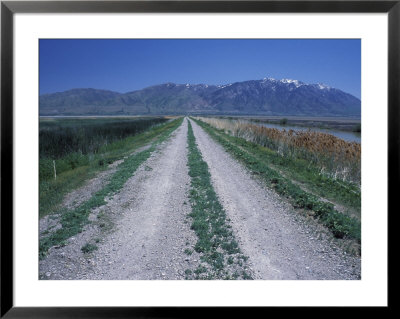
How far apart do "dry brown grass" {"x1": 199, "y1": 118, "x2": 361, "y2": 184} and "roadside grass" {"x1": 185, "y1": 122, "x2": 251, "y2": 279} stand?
6.96 ft

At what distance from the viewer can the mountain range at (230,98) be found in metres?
4.21

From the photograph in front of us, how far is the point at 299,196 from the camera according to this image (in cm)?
512

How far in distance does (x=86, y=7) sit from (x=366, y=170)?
4.21 metres

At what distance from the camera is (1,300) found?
329cm

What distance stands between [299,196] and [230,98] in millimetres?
2273

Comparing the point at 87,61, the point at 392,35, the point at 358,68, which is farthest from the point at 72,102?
the point at 392,35

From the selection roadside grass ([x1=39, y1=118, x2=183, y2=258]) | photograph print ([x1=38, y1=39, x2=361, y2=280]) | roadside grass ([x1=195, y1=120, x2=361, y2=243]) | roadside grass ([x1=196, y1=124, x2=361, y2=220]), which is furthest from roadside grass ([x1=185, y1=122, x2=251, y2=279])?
roadside grass ([x1=196, y1=124, x2=361, y2=220])

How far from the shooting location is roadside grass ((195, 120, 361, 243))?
378 cm

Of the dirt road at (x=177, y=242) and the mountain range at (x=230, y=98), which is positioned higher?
the mountain range at (x=230, y=98)

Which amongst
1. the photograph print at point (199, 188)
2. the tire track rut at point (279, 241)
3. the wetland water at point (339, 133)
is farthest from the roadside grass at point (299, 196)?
the wetland water at point (339, 133)

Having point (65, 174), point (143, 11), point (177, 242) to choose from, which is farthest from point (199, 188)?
point (143, 11)

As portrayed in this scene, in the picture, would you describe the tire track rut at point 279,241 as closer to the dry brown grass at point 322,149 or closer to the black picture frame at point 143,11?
the black picture frame at point 143,11

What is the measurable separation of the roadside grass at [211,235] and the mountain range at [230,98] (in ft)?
6.01

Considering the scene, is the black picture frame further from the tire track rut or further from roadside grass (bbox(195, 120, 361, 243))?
the tire track rut
